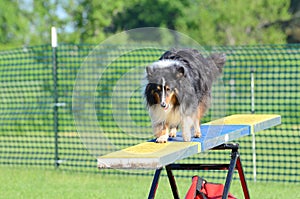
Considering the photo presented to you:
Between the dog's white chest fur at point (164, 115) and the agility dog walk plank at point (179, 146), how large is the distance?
0.17 m

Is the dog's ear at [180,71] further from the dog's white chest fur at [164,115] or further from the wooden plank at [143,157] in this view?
the wooden plank at [143,157]

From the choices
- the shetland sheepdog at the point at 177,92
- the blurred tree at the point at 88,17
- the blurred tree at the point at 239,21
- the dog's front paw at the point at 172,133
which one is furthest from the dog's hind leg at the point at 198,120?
the blurred tree at the point at 239,21

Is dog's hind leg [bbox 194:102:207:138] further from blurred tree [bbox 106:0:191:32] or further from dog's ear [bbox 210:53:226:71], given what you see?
blurred tree [bbox 106:0:191:32]

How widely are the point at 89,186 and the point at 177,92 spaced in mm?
3925

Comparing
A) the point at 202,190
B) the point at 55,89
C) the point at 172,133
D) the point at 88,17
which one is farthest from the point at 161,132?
the point at 88,17

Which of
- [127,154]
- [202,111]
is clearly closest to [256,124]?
[202,111]

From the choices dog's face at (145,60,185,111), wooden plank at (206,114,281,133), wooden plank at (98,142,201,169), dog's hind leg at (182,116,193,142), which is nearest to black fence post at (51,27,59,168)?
wooden plank at (206,114,281,133)

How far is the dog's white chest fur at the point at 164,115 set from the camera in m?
5.29

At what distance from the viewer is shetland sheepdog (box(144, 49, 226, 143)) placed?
16.9ft

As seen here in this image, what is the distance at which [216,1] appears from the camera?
3672 cm

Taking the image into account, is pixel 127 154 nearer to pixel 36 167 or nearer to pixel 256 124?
pixel 256 124

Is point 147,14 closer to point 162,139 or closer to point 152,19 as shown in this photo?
point 152,19

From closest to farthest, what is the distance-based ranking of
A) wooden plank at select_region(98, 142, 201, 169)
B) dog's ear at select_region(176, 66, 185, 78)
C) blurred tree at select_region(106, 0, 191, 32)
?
wooden plank at select_region(98, 142, 201, 169), dog's ear at select_region(176, 66, 185, 78), blurred tree at select_region(106, 0, 191, 32)

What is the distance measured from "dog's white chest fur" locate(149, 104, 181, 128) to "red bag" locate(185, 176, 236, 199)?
0.66 metres
